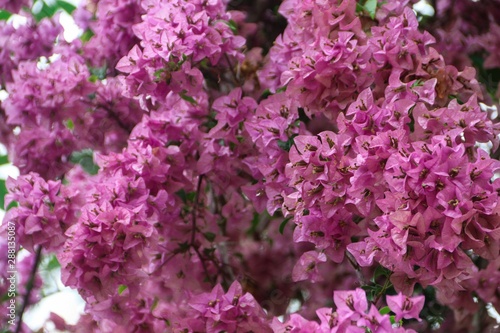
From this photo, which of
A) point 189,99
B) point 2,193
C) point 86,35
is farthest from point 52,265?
point 189,99

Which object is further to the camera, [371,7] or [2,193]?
[2,193]

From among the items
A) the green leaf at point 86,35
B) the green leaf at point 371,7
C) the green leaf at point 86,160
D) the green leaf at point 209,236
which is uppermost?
the green leaf at point 371,7

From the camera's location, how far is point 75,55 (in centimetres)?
132

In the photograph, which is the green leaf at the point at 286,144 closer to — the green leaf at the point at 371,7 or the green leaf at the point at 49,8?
Result: the green leaf at the point at 371,7

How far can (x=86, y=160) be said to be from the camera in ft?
4.64

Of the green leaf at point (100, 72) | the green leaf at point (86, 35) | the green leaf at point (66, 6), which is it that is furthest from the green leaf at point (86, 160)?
the green leaf at point (66, 6)

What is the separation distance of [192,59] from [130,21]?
0.73ft

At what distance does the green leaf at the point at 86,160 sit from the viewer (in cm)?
140

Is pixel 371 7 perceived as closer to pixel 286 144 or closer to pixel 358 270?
pixel 286 144

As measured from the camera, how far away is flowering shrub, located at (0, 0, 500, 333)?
0.85 m

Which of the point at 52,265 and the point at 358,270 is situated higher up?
the point at 358,270

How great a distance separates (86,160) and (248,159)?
41 cm

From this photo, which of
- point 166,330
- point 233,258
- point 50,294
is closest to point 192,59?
point 166,330

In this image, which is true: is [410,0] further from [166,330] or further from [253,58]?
[166,330]
